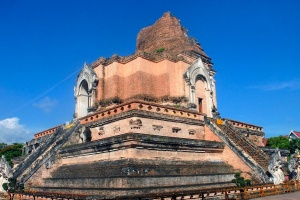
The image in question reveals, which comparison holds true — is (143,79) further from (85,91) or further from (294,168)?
(294,168)

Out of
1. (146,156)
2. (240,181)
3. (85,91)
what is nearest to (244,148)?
(240,181)

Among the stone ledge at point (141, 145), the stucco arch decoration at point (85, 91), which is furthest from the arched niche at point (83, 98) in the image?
the stone ledge at point (141, 145)

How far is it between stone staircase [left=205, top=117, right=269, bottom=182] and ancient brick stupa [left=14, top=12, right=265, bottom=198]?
0.22 feet

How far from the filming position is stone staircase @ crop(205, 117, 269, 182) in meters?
17.0

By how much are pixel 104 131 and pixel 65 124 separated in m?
6.80

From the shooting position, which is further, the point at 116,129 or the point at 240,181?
the point at 116,129

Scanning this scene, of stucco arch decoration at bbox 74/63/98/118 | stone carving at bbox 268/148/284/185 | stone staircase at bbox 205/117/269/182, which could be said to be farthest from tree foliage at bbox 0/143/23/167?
stone carving at bbox 268/148/284/185

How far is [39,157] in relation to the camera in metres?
19.1

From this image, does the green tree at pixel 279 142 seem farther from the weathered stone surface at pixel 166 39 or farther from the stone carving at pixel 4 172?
the stone carving at pixel 4 172

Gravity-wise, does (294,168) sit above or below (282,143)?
below

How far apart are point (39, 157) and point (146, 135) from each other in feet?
26.5

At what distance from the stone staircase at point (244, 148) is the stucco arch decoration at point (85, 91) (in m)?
9.52

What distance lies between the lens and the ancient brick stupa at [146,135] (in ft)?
47.5

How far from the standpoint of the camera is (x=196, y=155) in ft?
58.6
